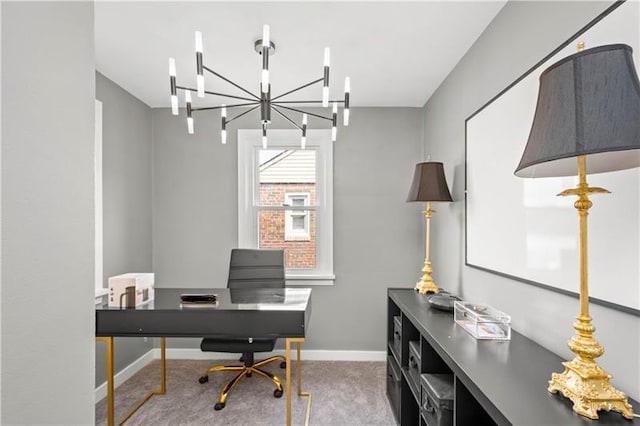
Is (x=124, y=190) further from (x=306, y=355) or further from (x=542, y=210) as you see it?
(x=542, y=210)

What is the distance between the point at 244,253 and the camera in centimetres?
283

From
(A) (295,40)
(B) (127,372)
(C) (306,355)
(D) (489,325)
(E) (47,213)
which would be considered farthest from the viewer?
(C) (306,355)

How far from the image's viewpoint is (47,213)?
64 cm

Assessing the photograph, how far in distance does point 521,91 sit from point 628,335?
1104 millimetres

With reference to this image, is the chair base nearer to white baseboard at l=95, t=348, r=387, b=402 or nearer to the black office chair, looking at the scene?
the black office chair

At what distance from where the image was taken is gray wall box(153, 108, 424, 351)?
3.32 meters

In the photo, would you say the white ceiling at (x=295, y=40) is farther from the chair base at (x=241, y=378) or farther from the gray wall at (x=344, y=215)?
the chair base at (x=241, y=378)

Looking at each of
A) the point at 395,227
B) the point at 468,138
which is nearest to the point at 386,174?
the point at 395,227

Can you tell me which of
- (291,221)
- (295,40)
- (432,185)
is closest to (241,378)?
(291,221)

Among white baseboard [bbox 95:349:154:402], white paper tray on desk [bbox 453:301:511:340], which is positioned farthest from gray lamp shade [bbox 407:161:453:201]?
white baseboard [bbox 95:349:154:402]

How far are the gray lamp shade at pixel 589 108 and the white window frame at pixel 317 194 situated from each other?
99.6 inches

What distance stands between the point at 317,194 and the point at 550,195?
2.27 meters

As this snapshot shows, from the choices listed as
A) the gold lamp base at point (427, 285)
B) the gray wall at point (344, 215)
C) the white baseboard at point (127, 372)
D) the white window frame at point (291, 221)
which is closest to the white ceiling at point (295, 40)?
the gray wall at point (344, 215)

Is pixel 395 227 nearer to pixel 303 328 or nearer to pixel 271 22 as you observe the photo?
pixel 303 328
